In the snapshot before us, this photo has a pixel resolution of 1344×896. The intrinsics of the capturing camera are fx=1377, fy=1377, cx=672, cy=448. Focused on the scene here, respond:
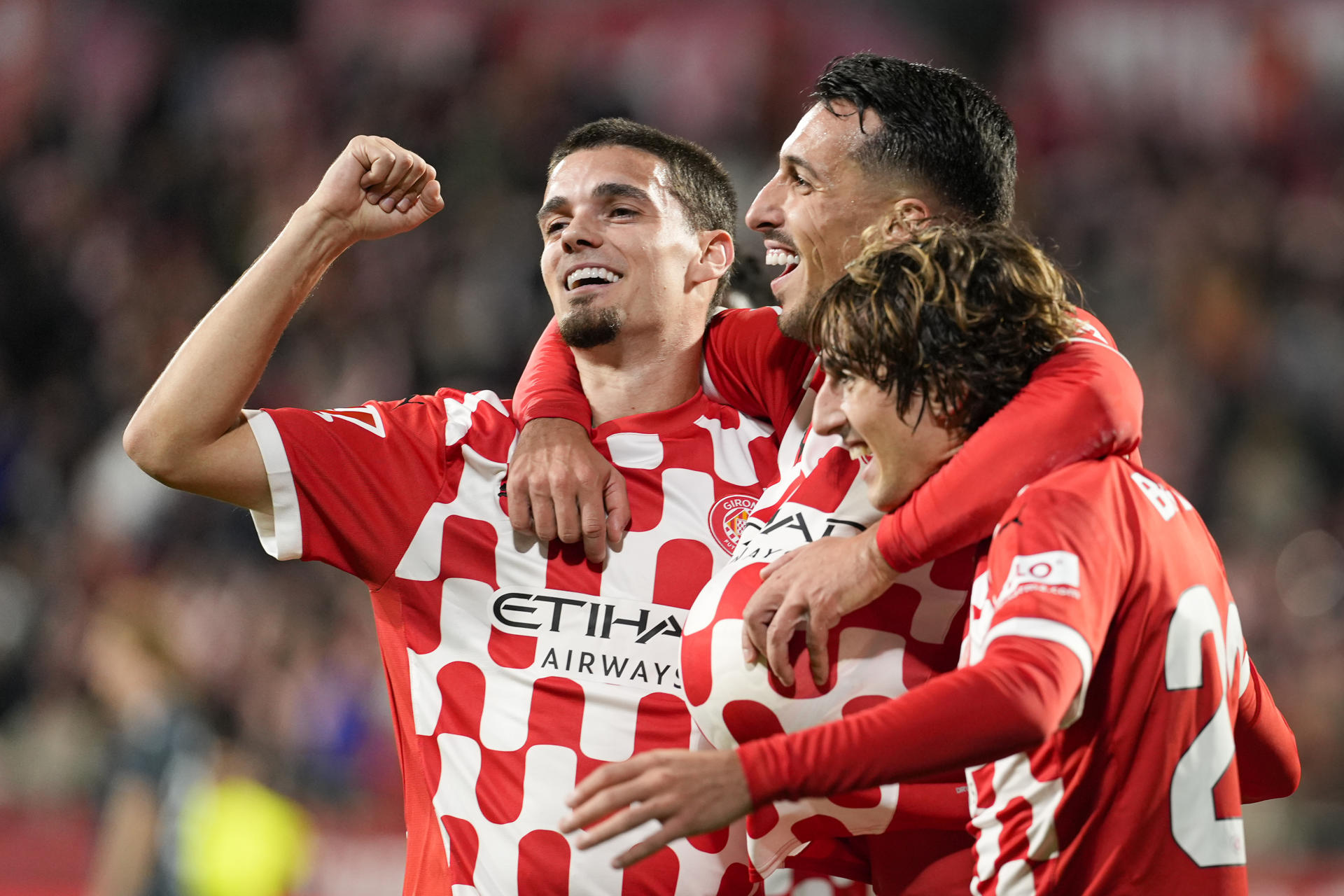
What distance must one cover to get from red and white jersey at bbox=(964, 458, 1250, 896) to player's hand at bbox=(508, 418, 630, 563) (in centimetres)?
92

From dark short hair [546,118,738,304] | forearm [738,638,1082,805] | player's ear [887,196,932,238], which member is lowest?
forearm [738,638,1082,805]

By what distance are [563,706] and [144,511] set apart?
19.8ft

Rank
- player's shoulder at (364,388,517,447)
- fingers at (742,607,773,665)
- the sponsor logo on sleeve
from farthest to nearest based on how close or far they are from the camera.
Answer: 1. player's shoulder at (364,388,517,447)
2. fingers at (742,607,773,665)
3. the sponsor logo on sleeve

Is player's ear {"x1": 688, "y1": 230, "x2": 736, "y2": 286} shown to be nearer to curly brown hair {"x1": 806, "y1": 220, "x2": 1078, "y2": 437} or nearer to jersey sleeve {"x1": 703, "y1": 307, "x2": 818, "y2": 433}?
jersey sleeve {"x1": 703, "y1": 307, "x2": 818, "y2": 433}

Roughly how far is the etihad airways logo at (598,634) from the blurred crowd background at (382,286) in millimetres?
3289

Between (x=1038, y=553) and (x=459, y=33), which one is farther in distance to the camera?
(x=459, y=33)

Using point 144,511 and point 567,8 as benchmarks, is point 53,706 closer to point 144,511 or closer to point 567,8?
point 144,511

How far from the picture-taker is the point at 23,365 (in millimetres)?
8906

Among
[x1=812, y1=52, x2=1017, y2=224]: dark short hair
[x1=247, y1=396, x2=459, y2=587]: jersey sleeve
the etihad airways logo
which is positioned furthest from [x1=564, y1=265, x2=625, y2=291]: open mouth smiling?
the etihad airways logo

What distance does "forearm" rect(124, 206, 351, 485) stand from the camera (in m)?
2.54

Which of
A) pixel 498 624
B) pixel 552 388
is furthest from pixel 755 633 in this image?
pixel 552 388

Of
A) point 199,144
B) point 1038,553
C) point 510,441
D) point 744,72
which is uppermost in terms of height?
point 744,72

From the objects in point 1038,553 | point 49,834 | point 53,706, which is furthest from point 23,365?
point 1038,553

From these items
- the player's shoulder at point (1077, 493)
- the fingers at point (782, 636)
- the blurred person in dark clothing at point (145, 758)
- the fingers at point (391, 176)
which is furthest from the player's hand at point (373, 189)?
the blurred person in dark clothing at point (145, 758)
